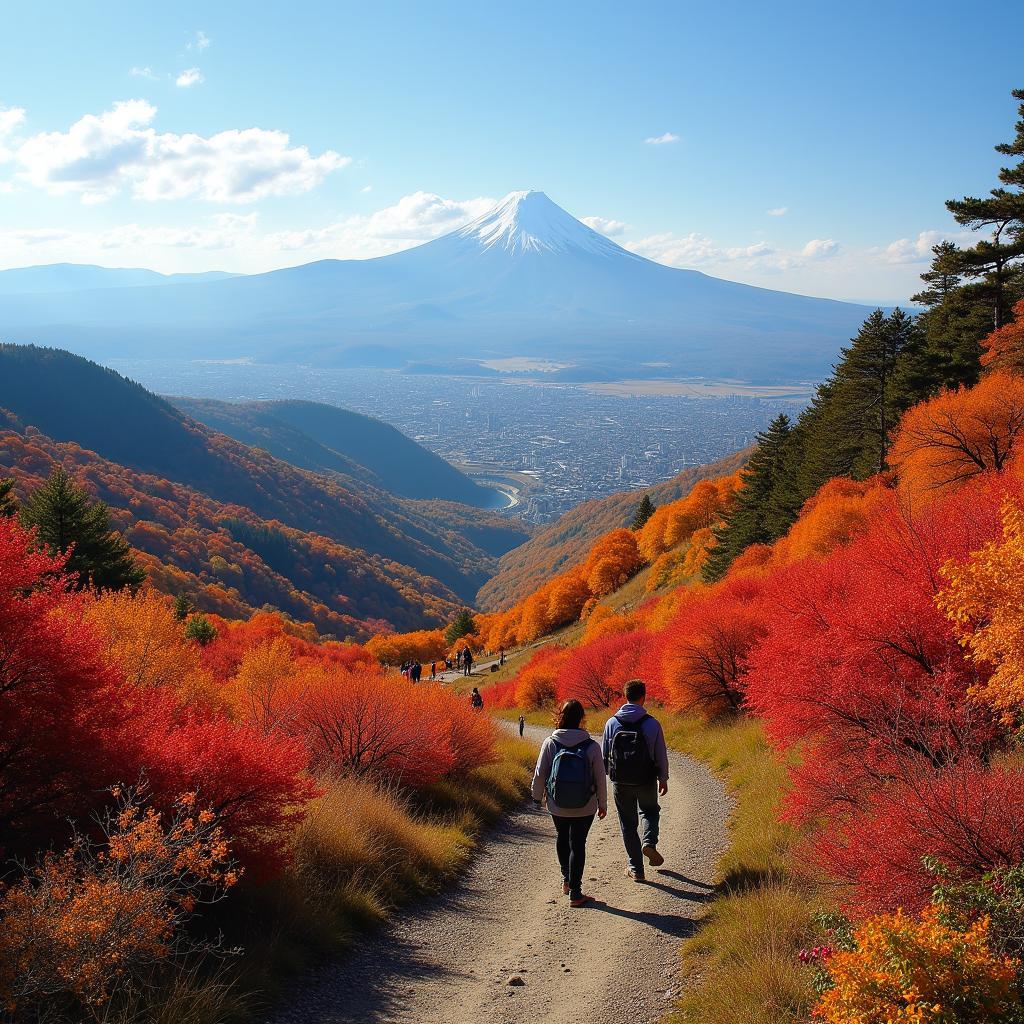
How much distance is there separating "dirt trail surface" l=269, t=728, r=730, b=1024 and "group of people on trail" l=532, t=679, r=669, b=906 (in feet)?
1.39

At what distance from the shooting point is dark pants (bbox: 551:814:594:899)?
23.8 feet

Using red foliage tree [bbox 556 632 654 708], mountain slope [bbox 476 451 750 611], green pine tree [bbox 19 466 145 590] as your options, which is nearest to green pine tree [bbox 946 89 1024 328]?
red foliage tree [bbox 556 632 654 708]

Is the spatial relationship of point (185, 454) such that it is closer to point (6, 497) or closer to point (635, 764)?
point (6, 497)

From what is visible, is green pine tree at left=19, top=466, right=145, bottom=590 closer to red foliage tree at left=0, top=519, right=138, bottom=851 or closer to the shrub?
red foliage tree at left=0, top=519, right=138, bottom=851

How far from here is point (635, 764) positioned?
24.8 ft

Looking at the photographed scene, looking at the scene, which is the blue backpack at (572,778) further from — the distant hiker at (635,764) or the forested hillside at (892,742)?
the forested hillside at (892,742)

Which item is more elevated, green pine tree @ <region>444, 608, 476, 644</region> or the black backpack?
the black backpack

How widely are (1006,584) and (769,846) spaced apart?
351 cm

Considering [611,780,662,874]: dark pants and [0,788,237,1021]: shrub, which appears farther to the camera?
[611,780,662,874]: dark pants

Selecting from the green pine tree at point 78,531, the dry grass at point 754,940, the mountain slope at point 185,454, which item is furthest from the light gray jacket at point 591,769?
the mountain slope at point 185,454

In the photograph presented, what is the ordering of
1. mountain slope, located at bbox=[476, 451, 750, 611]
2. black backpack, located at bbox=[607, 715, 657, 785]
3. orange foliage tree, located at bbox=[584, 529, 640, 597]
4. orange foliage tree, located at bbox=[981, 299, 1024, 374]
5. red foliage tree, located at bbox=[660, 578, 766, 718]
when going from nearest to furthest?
black backpack, located at bbox=[607, 715, 657, 785], red foliage tree, located at bbox=[660, 578, 766, 718], orange foliage tree, located at bbox=[981, 299, 1024, 374], orange foliage tree, located at bbox=[584, 529, 640, 597], mountain slope, located at bbox=[476, 451, 750, 611]

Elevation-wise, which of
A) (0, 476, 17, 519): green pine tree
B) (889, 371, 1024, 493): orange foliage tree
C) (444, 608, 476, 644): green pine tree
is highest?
(889, 371, 1024, 493): orange foliage tree

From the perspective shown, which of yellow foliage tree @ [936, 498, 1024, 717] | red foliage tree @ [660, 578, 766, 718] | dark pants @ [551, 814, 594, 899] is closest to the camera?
yellow foliage tree @ [936, 498, 1024, 717]

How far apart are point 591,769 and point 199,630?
40300 millimetres
